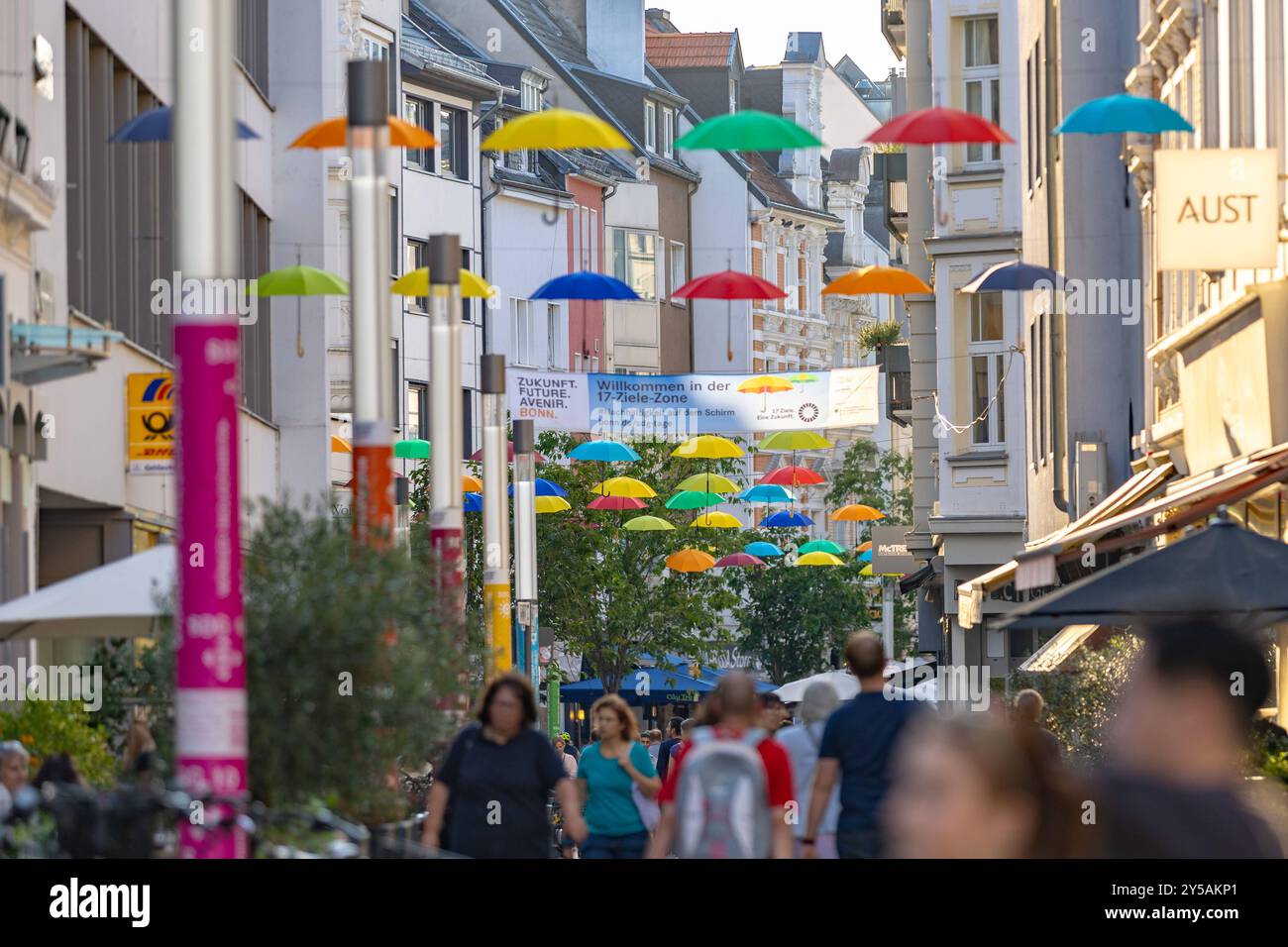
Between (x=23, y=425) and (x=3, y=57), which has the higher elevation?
(x=3, y=57)

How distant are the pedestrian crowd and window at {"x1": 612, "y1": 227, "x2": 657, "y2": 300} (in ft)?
188

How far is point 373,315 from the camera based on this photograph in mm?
13656

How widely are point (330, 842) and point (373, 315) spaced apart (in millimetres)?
4891

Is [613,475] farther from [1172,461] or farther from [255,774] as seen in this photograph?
[255,774]

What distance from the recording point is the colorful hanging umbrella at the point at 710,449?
1631 inches

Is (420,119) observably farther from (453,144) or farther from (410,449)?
(410,449)

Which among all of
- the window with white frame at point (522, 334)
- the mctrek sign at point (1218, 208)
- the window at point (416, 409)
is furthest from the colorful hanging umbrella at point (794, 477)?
the mctrek sign at point (1218, 208)

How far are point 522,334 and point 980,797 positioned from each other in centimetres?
6261

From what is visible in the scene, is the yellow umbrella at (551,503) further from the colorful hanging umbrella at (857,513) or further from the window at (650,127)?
the window at (650,127)

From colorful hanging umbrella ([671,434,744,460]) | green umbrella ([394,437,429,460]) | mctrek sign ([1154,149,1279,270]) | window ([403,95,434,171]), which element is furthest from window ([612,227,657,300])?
mctrek sign ([1154,149,1279,270])

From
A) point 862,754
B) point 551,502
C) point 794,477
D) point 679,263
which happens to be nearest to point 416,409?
point 551,502

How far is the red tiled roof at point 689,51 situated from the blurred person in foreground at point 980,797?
81598mm

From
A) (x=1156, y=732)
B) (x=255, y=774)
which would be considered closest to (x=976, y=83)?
(x=255, y=774)

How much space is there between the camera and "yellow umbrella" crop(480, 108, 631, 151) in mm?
16609
